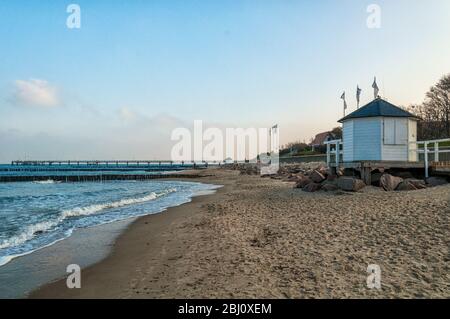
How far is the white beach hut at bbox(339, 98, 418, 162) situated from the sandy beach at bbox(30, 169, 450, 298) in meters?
6.50

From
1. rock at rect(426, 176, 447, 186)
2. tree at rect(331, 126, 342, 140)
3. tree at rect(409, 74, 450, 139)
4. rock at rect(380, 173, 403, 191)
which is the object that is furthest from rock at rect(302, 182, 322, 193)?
tree at rect(331, 126, 342, 140)

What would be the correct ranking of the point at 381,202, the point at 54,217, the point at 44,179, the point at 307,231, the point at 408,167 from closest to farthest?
the point at 307,231, the point at 381,202, the point at 54,217, the point at 408,167, the point at 44,179

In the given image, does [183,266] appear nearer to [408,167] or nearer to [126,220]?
[126,220]

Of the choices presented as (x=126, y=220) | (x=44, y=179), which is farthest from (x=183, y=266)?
(x=44, y=179)

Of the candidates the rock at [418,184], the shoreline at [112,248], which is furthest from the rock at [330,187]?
the shoreline at [112,248]

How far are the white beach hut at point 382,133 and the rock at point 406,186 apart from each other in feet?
8.32

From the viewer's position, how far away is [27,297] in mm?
5668

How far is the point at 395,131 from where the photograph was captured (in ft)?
Result: 59.3

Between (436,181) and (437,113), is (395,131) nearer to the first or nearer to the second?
(436,181)

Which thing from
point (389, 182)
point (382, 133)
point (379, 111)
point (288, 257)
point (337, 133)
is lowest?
point (288, 257)

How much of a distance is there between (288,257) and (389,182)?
10947 millimetres

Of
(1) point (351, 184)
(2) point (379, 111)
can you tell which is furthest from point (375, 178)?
(2) point (379, 111)

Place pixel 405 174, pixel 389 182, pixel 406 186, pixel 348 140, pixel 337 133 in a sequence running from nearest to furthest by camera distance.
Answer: pixel 406 186, pixel 389 182, pixel 405 174, pixel 348 140, pixel 337 133
